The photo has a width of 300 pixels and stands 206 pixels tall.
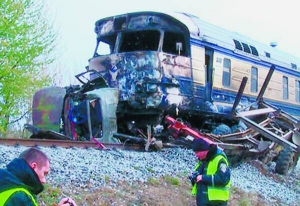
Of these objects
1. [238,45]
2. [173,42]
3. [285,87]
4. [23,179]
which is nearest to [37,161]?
[23,179]

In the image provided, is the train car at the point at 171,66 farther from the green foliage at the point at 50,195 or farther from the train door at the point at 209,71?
Answer: the green foliage at the point at 50,195

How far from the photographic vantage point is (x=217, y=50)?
12766mm

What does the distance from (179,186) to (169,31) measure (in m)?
5.15

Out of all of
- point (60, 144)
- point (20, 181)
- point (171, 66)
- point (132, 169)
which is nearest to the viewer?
point (20, 181)

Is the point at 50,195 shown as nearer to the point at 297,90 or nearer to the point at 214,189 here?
the point at 214,189

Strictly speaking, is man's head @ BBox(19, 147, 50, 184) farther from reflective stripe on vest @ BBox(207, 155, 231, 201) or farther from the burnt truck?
the burnt truck

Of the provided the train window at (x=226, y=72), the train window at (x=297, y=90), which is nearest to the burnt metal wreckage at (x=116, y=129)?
the train window at (x=226, y=72)

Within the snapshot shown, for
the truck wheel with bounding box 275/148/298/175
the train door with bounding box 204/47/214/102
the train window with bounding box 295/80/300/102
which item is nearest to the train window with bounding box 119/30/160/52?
the train door with bounding box 204/47/214/102

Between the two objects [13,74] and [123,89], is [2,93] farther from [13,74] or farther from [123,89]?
[123,89]

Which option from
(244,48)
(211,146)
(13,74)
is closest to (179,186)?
(211,146)

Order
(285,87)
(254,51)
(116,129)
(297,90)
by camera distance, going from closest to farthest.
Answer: (116,129), (254,51), (285,87), (297,90)

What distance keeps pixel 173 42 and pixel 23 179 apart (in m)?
9.91

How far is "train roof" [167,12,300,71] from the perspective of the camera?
12195 mm

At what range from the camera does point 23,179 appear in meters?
2.89
